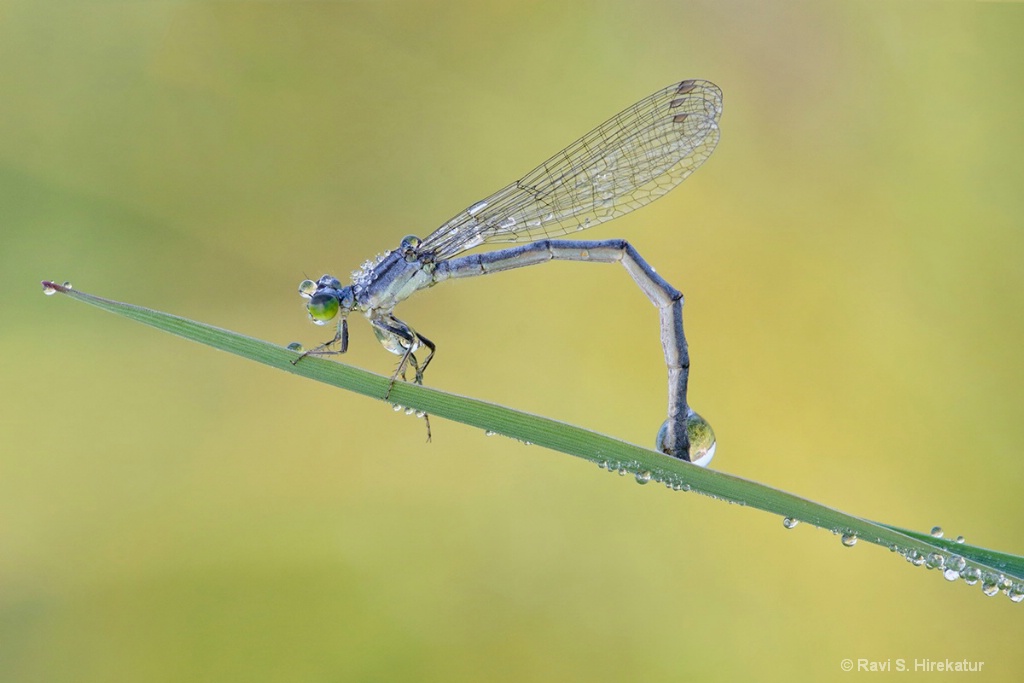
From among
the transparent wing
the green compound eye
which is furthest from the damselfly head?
the transparent wing

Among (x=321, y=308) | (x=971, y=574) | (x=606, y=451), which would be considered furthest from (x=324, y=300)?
(x=971, y=574)

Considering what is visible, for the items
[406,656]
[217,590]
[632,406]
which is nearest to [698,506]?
[632,406]

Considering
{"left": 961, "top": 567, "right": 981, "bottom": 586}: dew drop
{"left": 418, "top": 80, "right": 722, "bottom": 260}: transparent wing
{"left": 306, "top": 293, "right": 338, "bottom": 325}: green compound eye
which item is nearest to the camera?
{"left": 961, "top": 567, "right": 981, "bottom": 586}: dew drop

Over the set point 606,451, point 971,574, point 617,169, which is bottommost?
point 971,574

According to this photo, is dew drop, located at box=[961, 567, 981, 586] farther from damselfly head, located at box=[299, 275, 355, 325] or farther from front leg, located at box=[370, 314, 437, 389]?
damselfly head, located at box=[299, 275, 355, 325]

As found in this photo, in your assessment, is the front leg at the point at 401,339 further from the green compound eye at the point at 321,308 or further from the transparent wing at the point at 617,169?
the transparent wing at the point at 617,169

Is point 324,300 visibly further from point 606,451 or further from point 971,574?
point 971,574

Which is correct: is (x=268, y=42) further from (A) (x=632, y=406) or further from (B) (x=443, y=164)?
(A) (x=632, y=406)

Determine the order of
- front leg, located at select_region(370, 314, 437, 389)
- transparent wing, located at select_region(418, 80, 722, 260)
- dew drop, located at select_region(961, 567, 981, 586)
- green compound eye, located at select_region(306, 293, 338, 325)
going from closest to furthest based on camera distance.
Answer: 1. dew drop, located at select_region(961, 567, 981, 586)
2. green compound eye, located at select_region(306, 293, 338, 325)
3. front leg, located at select_region(370, 314, 437, 389)
4. transparent wing, located at select_region(418, 80, 722, 260)
